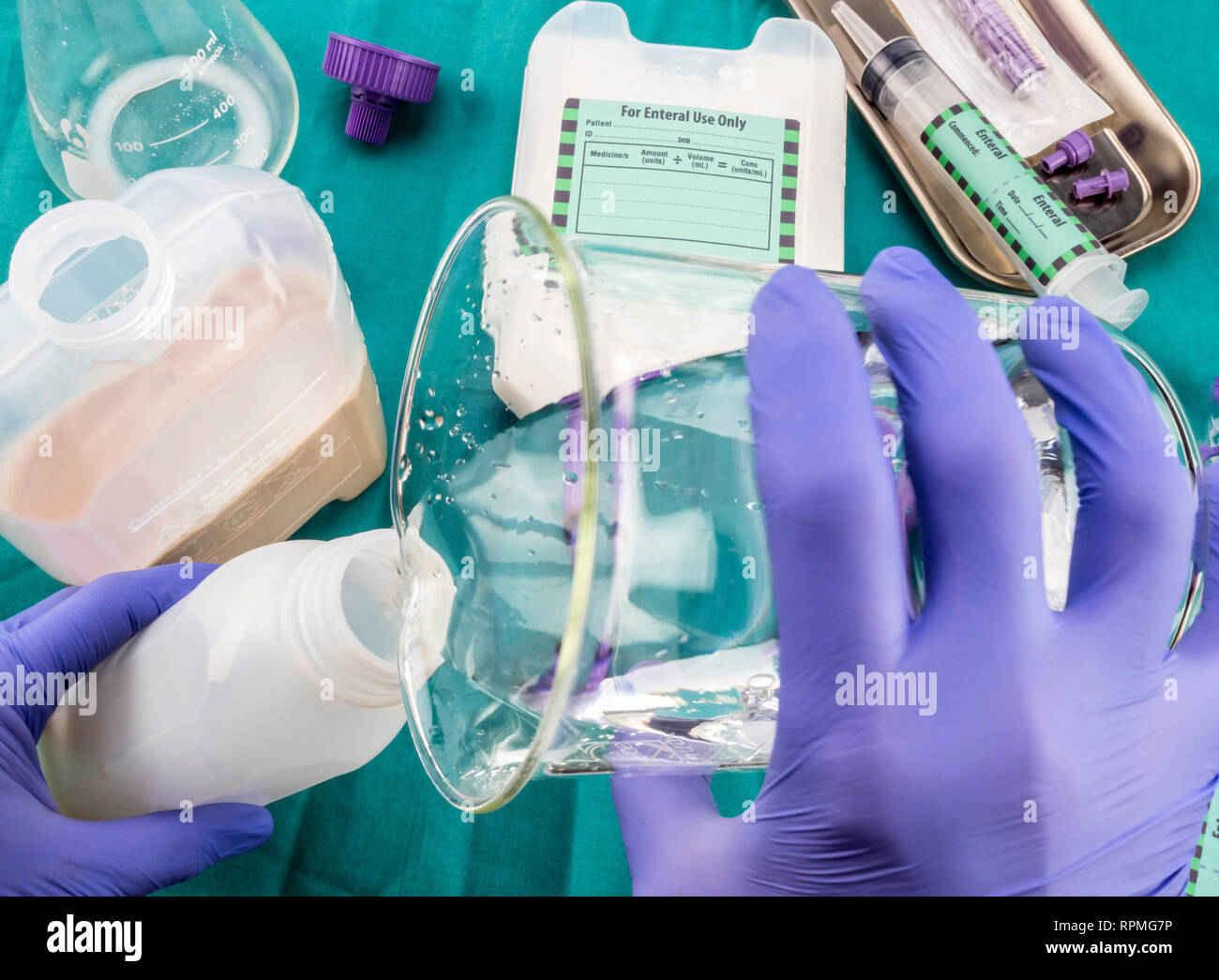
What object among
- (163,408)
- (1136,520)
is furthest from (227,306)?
(1136,520)

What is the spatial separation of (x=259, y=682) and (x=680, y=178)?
2.04 ft

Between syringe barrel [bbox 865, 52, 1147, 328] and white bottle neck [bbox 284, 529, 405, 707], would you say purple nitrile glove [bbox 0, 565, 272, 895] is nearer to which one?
white bottle neck [bbox 284, 529, 405, 707]

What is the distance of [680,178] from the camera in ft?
3.14

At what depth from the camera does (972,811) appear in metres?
0.57

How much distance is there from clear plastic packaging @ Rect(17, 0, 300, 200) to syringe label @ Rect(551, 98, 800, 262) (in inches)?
11.8

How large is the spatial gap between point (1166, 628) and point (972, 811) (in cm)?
17

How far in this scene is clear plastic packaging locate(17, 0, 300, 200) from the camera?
92 cm

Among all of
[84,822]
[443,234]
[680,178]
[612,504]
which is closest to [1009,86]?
[680,178]

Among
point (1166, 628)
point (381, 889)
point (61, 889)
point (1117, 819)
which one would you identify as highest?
point (1166, 628)

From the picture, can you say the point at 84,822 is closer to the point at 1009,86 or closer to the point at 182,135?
the point at 182,135

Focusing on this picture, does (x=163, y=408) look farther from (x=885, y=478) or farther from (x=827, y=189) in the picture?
(x=827, y=189)

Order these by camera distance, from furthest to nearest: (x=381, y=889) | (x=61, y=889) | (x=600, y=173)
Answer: (x=600, y=173), (x=381, y=889), (x=61, y=889)

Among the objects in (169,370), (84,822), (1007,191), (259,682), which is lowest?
(84,822)

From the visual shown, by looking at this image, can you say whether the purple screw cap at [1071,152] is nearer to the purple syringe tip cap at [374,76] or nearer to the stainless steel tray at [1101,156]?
the stainless steel tray at [1101,156]
